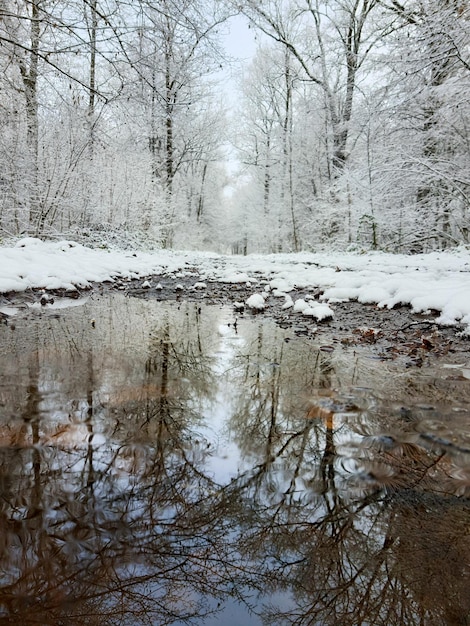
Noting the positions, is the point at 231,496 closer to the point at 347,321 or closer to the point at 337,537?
the point at 337,537

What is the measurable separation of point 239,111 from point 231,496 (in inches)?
924

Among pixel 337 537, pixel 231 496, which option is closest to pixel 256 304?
pixel 231 496

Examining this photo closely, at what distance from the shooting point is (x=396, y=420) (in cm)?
161

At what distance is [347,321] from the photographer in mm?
3676

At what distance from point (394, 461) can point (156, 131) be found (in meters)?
17.3

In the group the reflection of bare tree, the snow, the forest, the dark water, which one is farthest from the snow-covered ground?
the reflection of bare tree

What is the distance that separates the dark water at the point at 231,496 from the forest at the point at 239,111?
337cm

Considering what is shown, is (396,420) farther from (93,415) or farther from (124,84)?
(124,84)

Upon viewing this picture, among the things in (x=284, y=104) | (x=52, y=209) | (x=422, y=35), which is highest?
(x=284, y=104)

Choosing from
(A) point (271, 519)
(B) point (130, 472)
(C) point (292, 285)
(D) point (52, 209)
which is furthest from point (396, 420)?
(D) point (52, 209)

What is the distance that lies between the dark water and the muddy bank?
0.56 meters

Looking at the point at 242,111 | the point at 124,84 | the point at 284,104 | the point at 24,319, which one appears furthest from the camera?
the point at 242,111

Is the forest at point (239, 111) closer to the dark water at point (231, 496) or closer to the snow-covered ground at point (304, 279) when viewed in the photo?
the snow-covered ground at point (304, 279)

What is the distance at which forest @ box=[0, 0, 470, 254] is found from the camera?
4.16 meters
